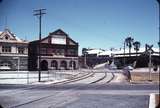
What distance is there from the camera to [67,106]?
15.6m

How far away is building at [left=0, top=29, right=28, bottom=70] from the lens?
214 ft

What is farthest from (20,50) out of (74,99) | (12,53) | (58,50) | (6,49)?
(74,99)

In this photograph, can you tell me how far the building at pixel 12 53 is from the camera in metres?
65.3

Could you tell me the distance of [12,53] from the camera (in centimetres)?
→ 6850

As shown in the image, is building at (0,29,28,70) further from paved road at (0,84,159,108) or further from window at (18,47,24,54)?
paved road at (0,84,159,108)

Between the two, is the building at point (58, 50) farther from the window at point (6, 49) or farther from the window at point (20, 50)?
the window at point (20, 50)

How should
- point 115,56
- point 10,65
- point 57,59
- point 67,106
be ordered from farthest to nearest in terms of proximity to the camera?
1. point 10,65
2. point 57,59
3. point 67,106
4. point 115,56

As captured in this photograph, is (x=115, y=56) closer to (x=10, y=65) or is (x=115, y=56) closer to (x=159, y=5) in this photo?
(x=159, y=5)

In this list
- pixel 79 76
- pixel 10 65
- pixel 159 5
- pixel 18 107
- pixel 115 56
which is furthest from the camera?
pixel 10 65

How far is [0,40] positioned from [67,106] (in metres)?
46.4

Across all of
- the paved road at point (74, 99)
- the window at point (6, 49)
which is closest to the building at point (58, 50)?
the window at point (6, 49)

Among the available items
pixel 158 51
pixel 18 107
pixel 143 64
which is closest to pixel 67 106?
pixel 18 107

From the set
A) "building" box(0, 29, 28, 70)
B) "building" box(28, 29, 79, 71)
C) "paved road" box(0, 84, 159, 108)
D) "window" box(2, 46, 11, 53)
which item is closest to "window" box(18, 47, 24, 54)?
"building" box(0, 29, 28, 70)

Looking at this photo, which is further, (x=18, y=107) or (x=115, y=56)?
(x=18, y=107)
